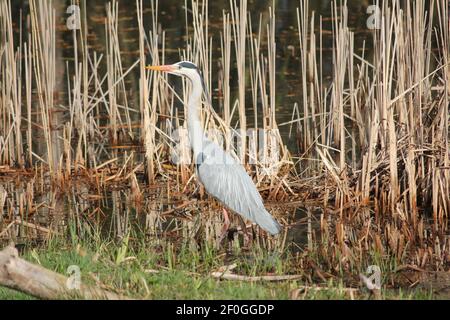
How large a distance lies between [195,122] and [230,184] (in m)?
0.59

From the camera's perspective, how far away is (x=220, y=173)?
684cm

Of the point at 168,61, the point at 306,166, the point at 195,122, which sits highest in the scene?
the point at 168,61

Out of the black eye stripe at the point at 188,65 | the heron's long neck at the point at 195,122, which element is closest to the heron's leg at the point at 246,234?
the heron's long neck at the point at 195,122

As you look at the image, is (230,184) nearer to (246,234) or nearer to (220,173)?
(220,173)

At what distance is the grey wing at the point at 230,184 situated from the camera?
660 centimetres

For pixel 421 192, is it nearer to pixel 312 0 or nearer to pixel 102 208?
pixel 102 208

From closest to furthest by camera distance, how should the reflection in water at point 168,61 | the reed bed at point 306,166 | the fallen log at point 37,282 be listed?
1. the fallen log at point 37,282
2. the reed bed at point 306,166
3. the reflection in water at point 168,61

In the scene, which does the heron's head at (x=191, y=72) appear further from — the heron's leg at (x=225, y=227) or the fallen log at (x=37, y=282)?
the fallen log at (x=37, y=282)

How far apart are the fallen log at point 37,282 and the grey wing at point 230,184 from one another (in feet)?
6.52

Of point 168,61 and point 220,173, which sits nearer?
point 220,173

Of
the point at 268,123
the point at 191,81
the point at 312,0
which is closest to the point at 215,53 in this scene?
the point at 312,0

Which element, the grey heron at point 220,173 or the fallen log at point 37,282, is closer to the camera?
the fallen log at point 37,282

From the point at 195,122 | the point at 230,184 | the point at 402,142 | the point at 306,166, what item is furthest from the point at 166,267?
the point at 306,166

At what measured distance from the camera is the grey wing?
260 inches
